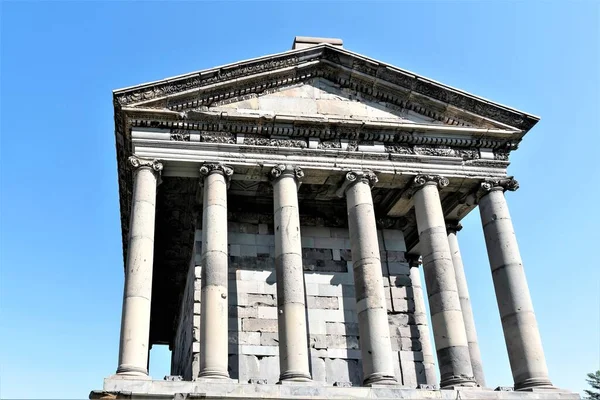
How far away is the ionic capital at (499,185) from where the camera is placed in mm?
17484

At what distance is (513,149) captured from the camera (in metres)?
18.3

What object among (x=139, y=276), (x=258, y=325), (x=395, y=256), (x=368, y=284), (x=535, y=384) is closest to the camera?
(x=139, y=276)

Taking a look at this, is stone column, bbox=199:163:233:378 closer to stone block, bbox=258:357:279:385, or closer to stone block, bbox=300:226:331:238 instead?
stone block, bbox=258:357:279:385

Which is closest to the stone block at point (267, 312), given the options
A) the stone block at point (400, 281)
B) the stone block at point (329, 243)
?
the stone block at point (329, 243)

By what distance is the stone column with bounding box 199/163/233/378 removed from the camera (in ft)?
44.7

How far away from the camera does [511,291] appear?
628 inches

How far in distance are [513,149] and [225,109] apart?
30.0ft

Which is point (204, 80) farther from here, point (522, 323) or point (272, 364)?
point (522, 323)

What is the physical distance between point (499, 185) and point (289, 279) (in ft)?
24.1

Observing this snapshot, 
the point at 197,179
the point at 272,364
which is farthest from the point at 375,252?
the point at 197,179

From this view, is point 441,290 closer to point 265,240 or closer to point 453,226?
point 453,226

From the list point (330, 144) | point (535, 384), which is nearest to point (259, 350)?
point (330, 144)

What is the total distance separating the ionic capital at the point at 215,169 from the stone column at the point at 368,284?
348cm

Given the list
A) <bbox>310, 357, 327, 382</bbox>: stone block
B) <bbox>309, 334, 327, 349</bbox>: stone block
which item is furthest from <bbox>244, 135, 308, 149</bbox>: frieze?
<bbox>310, 357, 327, 382</bbox>: stone block
